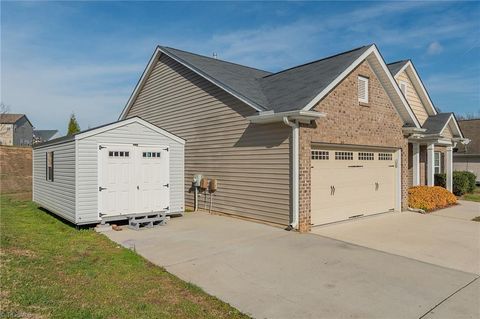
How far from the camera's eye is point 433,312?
4.53 metres

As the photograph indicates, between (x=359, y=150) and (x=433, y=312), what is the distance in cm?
773

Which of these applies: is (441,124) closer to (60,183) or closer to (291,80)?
(291,80)

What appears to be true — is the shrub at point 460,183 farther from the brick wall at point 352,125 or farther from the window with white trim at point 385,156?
the window with white trim at point 385,156

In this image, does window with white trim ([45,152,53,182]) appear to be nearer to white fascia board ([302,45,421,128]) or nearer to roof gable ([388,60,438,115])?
white fascia board ([302,45,421,128])

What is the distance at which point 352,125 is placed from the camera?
36.4 feet

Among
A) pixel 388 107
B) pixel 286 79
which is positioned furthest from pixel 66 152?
pixel 388 107

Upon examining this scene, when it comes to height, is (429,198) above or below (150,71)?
below

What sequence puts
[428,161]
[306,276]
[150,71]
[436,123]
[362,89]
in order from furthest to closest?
[436,123] → [428,161] → [150,71] → [362,89] → [306,276]

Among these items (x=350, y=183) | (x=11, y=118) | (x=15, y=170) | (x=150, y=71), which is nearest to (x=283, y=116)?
(x=350, y=183)

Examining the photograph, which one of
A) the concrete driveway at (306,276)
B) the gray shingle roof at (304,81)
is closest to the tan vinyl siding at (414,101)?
the gray shingle roof at (304,81)

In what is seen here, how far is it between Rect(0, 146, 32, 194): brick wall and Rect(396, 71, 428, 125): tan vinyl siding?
899 inches

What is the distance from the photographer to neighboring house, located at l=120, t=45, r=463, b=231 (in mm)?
9617

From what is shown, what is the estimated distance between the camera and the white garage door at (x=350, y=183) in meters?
10.2

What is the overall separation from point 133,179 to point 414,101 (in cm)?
1561
